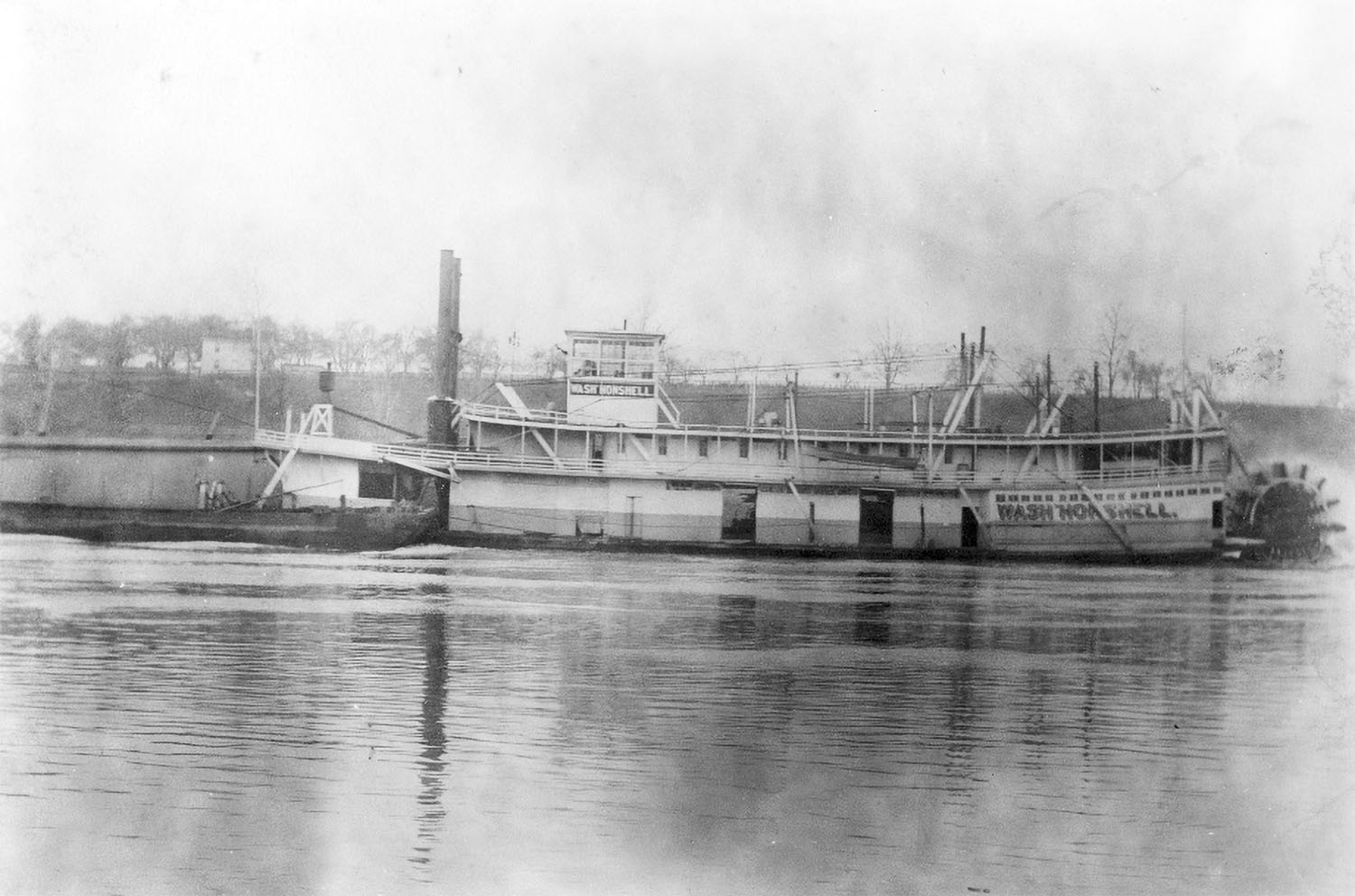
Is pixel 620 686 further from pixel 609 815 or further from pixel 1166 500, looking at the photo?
pixel 1166 500

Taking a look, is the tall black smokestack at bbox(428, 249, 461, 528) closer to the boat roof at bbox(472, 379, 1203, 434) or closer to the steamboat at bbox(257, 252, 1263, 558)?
the steamboat at bbox(257, 252, 1263, 558)

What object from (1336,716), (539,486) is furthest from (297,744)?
(539,486)

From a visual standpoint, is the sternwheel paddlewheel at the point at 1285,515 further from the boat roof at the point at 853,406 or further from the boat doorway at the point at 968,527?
the boat doorway at the point at 968,527

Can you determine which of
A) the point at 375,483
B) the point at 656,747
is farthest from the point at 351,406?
the point at 656,747

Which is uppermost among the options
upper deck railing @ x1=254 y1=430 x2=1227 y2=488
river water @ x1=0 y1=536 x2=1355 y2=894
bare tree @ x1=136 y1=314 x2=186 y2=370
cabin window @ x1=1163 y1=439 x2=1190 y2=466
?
bare tree @ x1=136 y1=314 x2=186 y2=370

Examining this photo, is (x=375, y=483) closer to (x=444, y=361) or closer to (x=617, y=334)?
(x=444, y=361)

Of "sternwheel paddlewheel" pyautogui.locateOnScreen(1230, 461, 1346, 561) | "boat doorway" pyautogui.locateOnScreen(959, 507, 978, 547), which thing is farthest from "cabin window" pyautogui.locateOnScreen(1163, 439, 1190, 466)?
"boat doorway" pyautogui.locateOnScreen(959, 507, 978, 547)
